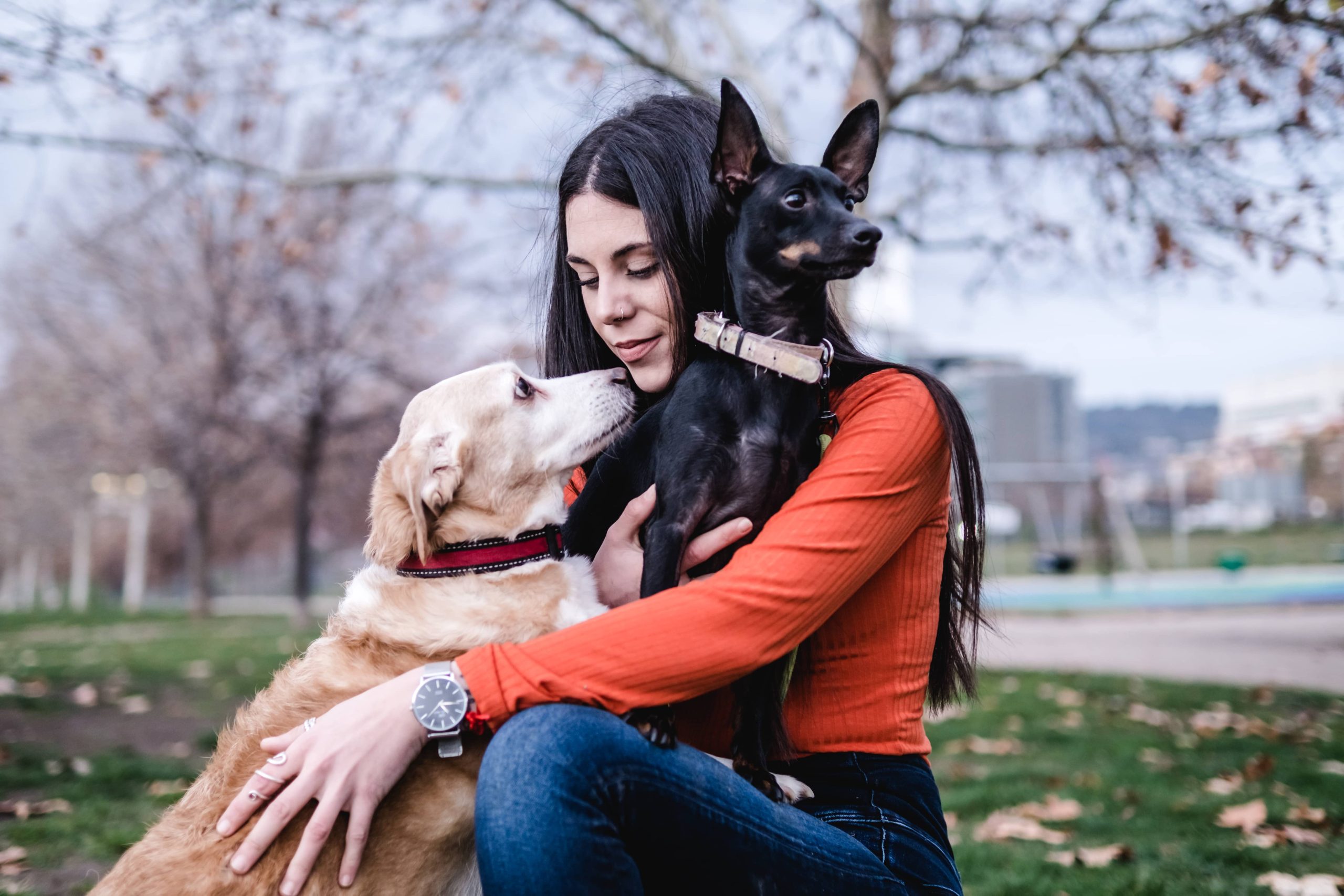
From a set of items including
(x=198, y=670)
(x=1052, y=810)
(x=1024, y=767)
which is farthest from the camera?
(x=198, y=670)

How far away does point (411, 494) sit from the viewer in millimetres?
2281

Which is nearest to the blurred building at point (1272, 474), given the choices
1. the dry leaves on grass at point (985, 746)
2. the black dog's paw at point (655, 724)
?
the dry leaves on grass at point (985, 746)

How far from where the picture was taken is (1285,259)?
699cm

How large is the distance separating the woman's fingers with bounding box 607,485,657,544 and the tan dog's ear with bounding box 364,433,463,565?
0.41 metres

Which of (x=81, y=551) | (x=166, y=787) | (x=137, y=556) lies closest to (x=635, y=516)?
(x=166, y=787)

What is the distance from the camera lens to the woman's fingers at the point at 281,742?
1857 millimetres

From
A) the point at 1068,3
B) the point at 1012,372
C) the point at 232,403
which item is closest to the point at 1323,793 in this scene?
the point at 1068,3

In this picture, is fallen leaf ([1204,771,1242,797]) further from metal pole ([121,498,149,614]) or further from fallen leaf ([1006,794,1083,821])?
metal pole ([121,498,149,614])

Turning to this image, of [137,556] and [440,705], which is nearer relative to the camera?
[440,705]

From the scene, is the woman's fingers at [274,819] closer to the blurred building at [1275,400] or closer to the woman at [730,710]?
the woman at [730,710]

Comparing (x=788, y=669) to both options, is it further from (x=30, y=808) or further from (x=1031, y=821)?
(x=30, y=808)

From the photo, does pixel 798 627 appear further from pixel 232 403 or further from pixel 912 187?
pixel 232 403

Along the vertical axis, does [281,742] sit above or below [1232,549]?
above

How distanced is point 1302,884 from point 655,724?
285 centimetres
